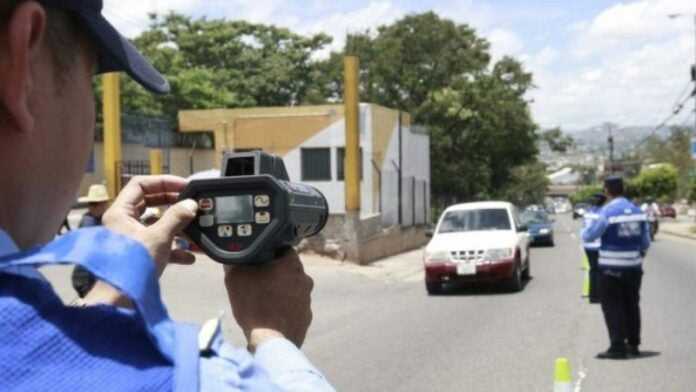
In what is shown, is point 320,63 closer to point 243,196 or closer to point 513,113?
point 513,113

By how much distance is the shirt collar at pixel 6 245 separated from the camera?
1.05 m

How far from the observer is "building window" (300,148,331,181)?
27.8m

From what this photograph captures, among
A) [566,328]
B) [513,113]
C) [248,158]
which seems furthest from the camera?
[513,113]

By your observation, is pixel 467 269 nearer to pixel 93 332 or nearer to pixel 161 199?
pixel 161 199

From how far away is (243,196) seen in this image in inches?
55.9

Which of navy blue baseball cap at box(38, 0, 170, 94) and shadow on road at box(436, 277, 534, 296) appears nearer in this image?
navy blue baseball cap at box(38, 0, 170, 94)

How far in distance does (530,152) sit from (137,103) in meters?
18.8

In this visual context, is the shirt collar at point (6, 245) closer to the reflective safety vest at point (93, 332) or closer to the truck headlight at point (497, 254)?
the reflective safety vest at point (93, 332)

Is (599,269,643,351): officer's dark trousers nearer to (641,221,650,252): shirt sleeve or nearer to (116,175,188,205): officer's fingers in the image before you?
(641,221,650,252): shirt sleeve

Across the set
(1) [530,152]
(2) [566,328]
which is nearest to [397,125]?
(1) [530,152]

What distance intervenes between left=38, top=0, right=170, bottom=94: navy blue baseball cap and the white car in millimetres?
15142

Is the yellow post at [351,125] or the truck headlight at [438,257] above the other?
the yellow post at [351,125]

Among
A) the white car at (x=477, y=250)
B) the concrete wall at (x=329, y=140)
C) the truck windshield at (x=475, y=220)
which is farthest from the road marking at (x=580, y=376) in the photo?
the concrete wall at (x=329, y=140)

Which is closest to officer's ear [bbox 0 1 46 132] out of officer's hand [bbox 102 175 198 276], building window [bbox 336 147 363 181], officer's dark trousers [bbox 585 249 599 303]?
officer's hand [bbox 102 175 198 276]
